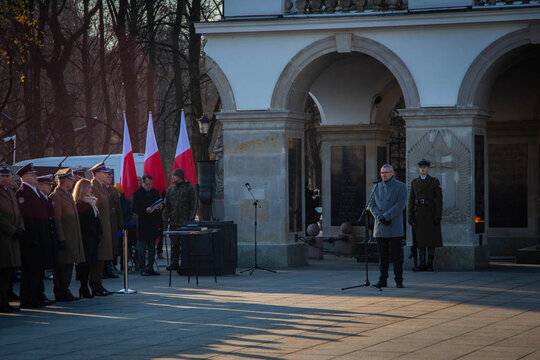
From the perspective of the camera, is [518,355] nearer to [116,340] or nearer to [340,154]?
[116,340]

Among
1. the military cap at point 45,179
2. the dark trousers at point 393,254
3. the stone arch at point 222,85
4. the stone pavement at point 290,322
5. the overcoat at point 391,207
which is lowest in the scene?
the stone pavement at point 290,322

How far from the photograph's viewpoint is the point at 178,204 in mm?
18656

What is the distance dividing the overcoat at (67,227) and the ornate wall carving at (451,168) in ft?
24.6

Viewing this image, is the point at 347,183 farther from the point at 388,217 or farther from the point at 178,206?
the point at 388,217

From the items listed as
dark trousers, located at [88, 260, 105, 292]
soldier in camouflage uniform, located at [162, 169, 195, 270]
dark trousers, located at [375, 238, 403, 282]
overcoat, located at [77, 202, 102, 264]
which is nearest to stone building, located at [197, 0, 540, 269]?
soldier in camouflage uniform, located at [162, 169, 195, 270]

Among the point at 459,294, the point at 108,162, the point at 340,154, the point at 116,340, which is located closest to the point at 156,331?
the point at 116,340

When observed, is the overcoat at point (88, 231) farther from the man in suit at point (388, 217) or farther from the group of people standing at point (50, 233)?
the man in suit at point (388, 217)

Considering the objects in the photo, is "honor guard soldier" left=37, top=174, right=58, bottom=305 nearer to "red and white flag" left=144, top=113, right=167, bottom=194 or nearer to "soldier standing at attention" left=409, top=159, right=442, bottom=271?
"soldier standing at attention" left=409, top=159, right=442, bottom=271

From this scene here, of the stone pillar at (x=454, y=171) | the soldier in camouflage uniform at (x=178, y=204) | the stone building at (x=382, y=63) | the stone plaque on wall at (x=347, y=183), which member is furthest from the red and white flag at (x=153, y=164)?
the stone pillar at (x=454, y=171)

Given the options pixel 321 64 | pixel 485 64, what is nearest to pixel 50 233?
pixel 321 64

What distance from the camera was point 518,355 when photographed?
8898 millimetres

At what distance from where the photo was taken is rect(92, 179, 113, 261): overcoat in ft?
47.8

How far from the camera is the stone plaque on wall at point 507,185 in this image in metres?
22.8

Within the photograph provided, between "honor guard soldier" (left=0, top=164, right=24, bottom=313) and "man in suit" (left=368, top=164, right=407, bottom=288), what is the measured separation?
5.22 metres
